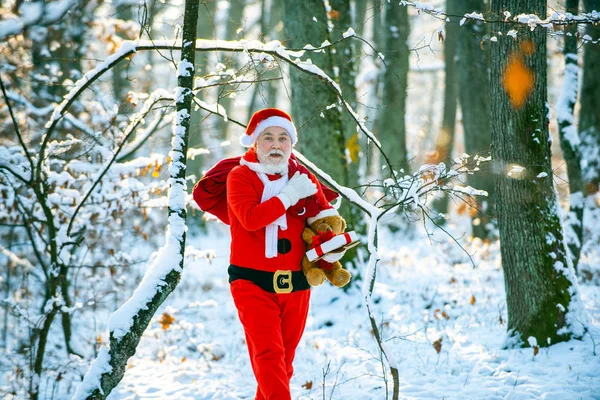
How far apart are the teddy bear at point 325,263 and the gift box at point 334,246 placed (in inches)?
3.5

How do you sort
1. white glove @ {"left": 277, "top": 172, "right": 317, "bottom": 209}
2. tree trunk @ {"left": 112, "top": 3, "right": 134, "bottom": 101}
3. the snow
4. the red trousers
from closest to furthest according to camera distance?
1. the snow
2. the red trousers
3. white glove @ {"left": 277, "top": 172, "right": 317, "bottom": 209}
4. tree trunk @ {"left": 112, "top": 3, "right": 134, "bottom": 101}

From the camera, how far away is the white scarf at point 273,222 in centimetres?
313

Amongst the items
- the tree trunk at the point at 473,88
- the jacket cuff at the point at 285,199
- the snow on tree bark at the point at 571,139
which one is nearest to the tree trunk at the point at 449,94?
the tree trunk at the point at 473,88

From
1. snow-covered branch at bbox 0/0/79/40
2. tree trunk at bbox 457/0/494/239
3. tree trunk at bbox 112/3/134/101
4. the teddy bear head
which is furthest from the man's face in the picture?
tree trunk at bbox 457/0/494/239

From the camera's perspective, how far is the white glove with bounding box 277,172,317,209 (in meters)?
3.06

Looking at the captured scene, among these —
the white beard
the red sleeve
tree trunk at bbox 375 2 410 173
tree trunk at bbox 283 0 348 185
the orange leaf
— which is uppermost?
tree trunk at bbox 375 2 410 173

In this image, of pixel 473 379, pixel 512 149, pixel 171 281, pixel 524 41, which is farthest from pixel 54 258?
pixel 524 41

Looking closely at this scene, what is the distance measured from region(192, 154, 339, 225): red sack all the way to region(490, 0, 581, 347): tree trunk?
1.98 m

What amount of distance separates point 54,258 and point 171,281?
83.3 inches

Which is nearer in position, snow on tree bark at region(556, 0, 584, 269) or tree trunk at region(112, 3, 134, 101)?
tree trunk at region(112, 3, 134, 101)

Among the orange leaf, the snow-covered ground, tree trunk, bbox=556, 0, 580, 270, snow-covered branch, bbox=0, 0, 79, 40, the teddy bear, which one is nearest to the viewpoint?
the teddy bear

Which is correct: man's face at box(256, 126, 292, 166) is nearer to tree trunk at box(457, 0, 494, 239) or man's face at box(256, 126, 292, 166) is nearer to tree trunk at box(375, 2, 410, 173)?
tree trunk at box(457, 0, 494, 239)

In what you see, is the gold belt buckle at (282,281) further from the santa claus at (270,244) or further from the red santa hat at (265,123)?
the red santa hat at (265,123)

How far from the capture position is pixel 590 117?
10.6m
